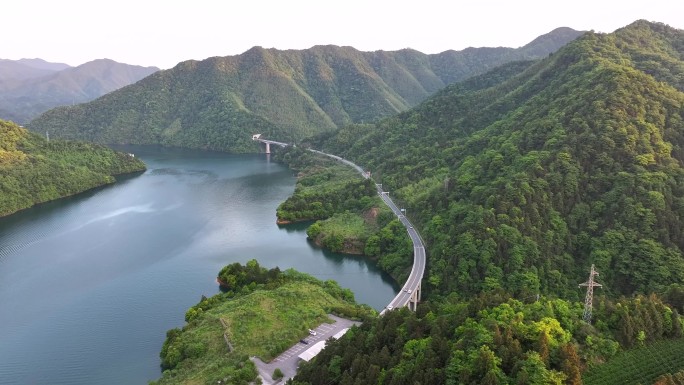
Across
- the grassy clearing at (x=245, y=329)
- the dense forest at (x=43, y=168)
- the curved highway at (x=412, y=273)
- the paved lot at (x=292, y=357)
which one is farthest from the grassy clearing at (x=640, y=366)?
the dense forest at (x=43, y=168)

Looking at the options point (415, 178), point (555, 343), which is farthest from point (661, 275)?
point (415, 178)

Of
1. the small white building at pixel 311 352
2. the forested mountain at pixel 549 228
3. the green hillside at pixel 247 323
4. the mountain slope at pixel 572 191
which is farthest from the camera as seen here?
the mountain slope at pixel 572 191

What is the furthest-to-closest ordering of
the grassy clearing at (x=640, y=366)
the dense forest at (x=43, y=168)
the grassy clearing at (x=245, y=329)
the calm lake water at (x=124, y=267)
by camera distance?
the dense forest at (x=43, y=168) → the calm lake water at (x=124, y=267) → the grassy clearing at (x=245, y=329) → the grassy clearing at (x=640, y=366)

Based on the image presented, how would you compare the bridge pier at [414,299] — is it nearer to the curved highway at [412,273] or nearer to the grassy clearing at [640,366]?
the curved highway at [412,273]

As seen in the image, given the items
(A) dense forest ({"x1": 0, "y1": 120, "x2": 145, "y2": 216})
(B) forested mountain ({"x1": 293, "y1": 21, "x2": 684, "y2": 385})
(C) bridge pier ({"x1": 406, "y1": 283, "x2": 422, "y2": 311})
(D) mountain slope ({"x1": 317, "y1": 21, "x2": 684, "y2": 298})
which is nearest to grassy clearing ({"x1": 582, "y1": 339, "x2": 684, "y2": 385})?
(B) forested mountain ({"x1": 293, "y1": 21, "x2": 684, "y2": 385})

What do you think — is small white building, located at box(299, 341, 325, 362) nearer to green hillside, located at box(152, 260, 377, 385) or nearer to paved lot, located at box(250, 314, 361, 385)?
paved lot, located at box(250, 314, 361, 385)

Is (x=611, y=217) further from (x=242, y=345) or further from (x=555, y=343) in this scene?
(x=242, y=345)

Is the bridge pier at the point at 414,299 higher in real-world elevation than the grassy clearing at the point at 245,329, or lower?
lower
